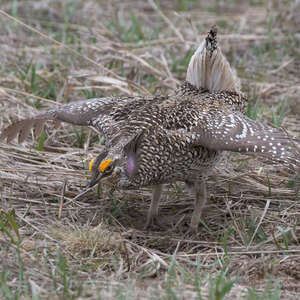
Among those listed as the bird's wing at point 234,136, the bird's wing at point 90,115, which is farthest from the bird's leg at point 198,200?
the bird's wing at point 90,115

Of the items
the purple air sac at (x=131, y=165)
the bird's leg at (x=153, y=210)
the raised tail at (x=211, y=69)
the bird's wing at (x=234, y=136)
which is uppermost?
the raised tail at (x=211, y=69)

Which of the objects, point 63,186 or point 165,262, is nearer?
point 165,262

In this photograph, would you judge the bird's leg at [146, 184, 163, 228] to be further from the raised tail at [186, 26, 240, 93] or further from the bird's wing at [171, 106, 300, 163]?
the raised tail at [186, 26, 240, 93]

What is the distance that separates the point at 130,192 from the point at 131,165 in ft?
3.88

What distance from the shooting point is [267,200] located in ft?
18.0

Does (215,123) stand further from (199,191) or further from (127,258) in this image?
(127,258)

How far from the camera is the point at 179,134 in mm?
4848

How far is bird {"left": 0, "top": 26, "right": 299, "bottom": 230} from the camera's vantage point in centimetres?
470

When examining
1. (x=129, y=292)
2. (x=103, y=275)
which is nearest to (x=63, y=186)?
(x=103, y=275)

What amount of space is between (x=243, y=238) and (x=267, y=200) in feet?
2.12

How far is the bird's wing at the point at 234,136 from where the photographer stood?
4781mm

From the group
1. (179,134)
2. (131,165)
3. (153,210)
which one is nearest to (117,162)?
(131,165)

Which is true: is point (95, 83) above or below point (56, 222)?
above

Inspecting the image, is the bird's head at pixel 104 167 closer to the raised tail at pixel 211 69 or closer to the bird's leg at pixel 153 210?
the bird's leg at pixel 153 210
